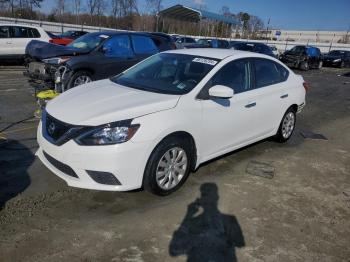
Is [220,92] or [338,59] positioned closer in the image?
[220,92]

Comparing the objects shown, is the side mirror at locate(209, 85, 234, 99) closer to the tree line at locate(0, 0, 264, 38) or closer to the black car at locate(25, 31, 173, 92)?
the black car at locate(25, 31, 173, 92)

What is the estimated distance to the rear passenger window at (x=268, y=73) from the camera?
17.7 feet

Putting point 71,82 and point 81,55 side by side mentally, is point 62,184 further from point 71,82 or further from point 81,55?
point 81,55

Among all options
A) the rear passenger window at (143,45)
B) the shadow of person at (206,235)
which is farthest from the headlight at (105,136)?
the rear passenger window at (143,45)

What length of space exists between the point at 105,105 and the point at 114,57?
5501 millimetres

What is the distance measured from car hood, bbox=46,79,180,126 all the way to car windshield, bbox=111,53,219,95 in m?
0.24

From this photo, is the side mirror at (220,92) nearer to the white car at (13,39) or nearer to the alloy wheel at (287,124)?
the alloy wheel at (287,124)

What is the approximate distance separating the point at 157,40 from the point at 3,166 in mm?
6818

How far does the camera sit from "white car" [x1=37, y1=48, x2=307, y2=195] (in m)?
3.59

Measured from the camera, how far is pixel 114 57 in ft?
29.9

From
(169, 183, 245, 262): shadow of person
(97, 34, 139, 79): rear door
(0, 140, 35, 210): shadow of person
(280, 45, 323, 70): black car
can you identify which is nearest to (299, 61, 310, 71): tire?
(280, 45, 323, 70): black car

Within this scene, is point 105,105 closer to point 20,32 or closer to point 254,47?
point 20,32

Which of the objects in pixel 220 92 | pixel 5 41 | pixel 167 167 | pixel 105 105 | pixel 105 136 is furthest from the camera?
pixel 5 41

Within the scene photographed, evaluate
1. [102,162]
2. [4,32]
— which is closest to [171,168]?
[102,162]
